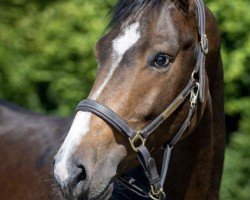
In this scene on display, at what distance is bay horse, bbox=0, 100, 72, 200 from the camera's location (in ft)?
12.9

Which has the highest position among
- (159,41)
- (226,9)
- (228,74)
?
(226,9)

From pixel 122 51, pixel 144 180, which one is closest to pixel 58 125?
pixel 144 180

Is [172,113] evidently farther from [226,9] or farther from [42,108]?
[42,108]

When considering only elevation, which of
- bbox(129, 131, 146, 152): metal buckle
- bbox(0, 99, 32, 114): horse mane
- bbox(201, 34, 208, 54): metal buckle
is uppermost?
bbox(0, 99, 32, 114): horse mane

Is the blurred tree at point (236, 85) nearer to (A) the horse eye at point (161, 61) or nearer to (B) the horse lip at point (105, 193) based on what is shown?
(A) the horse eye at point (161, 61)

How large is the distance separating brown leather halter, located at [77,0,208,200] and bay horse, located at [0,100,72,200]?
0.74m

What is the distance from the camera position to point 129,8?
3.19 meters

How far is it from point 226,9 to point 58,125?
1231mm

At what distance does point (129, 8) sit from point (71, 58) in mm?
1888

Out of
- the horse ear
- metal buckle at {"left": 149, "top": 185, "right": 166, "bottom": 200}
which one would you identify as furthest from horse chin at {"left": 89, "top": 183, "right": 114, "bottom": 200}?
the horse ear

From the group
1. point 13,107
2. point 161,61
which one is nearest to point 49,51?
point 13,107

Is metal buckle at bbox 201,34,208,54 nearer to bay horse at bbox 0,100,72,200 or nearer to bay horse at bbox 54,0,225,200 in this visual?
bay horse at bbox 54,0,225,200

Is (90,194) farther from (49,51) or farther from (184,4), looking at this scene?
(49,51)

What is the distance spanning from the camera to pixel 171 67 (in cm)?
315
